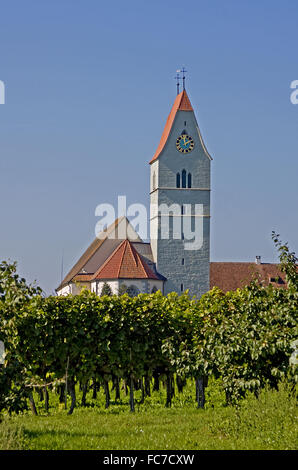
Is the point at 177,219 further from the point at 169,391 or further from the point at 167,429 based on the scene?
the point at 167,429

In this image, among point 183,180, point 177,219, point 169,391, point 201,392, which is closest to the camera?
point 201,392

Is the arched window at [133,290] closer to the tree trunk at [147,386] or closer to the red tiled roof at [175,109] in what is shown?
the red tiled roof at [175,109]

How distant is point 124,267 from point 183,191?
45.9ft

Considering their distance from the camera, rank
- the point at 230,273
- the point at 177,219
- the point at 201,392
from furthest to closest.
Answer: the point at 230,273, the point at 177,219, the point at 201,392

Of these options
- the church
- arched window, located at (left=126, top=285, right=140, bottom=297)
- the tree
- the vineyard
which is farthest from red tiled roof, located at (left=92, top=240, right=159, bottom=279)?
the tree

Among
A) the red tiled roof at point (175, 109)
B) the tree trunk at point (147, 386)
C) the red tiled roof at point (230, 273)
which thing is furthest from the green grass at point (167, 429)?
the red tiled roof at point (230, 273)

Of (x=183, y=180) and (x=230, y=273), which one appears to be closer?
(x=183, y=180)

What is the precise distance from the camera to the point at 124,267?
2368 inches

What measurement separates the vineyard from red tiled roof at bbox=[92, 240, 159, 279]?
44453 millimetres

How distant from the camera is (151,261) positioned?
6900cm

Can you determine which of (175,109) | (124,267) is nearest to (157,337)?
(124,267)

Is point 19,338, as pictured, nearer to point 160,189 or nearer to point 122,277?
point 122,277

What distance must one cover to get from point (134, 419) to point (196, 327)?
2.92 metres
